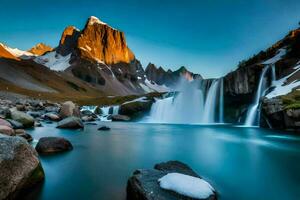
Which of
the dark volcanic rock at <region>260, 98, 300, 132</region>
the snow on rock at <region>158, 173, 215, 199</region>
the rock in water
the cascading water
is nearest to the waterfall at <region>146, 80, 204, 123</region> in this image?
the cascading water

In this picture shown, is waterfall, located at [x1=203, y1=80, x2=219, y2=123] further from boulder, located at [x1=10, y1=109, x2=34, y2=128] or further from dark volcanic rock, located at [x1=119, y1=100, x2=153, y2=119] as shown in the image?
boulder, located at [x1=10, y1=109, x2=34, y2=128]

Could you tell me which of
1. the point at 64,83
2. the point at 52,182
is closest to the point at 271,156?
the point at 52,182

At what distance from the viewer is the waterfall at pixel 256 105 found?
32.7m

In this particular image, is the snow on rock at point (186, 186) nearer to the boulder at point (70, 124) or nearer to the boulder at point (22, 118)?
the boulder at point (70, 124)

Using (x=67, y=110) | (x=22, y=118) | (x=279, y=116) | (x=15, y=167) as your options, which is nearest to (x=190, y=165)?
(x=15, y=167)

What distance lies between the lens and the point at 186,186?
497cm

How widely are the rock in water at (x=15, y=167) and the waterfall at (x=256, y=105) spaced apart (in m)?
32.0

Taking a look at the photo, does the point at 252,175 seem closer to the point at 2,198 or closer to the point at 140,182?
the point at 140,182

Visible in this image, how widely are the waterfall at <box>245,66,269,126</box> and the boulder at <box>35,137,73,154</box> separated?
28.4 meters

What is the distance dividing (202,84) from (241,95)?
8343mm

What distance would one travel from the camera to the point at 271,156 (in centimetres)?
1298

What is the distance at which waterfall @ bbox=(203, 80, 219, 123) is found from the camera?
41.3 m

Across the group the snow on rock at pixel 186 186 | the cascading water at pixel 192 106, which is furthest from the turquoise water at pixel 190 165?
the cascading water at pixel 192 106

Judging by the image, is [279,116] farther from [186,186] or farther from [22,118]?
[22,118]
